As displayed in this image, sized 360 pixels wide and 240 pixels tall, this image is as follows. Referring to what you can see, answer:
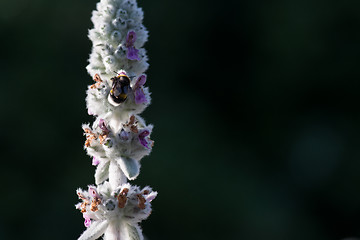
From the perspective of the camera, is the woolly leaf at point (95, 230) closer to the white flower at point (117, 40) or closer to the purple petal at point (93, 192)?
the purple petal at point (93, 192)

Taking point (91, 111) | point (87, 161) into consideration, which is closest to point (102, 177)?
point (91, 111)

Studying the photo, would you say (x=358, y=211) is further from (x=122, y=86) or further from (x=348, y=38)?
(x=122, y=86)

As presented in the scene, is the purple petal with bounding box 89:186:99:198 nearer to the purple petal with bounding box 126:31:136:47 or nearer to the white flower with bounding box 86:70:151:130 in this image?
the white flower with bounding box 86:70:151:130

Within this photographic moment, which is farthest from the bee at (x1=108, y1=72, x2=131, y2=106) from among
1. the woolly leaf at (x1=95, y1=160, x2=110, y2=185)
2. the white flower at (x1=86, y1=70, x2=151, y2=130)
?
the woolly leaf at (x1=95, y1=160, x2=110, y2=185)

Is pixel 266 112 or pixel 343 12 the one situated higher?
pixel 343 12

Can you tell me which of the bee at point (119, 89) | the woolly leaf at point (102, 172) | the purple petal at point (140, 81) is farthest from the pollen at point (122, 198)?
the purple petal at point (140, 81)

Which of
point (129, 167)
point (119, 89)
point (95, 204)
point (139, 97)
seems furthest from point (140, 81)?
point (95, 204)

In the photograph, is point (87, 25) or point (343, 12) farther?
point (343, 12)
